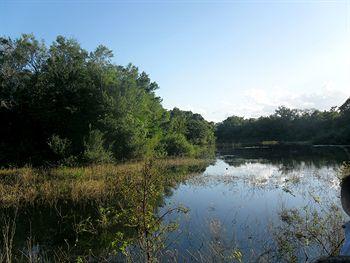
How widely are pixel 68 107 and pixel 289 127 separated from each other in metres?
82.4

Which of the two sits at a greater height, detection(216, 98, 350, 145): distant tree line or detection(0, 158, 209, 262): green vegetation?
detection(216, 98, 350, 145): distant tree line

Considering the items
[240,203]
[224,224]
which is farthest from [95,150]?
[224,224]

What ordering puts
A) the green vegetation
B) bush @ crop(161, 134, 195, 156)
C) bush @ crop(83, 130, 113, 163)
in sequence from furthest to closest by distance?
1. bush @ crop(161, 134, 195, 156)
2. bush @ crop(83, 130, 113, 163)
3. the green vegetation

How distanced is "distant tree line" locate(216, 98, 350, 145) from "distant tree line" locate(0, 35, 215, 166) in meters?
55.8

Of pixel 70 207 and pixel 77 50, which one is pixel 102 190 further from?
pixel 77 50

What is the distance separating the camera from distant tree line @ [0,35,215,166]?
29156mm

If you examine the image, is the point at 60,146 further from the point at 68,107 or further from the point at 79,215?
the point at 79,215

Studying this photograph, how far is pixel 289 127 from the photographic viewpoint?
102m

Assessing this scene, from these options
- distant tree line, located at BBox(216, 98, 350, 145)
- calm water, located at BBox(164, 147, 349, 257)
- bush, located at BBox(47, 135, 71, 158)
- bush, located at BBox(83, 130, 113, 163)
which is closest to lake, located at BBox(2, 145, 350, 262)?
calm water, located at BBox(164, 147, 349, 257)

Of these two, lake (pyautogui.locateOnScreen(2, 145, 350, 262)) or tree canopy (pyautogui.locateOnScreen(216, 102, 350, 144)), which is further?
tree canopy (pyautogui.locateOnScreen(216, 102, 350, 144))

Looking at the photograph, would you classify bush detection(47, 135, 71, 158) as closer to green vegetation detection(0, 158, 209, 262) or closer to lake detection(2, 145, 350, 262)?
green vegetation detection(0, 158, 209, 262)

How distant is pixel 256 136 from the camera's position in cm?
10894

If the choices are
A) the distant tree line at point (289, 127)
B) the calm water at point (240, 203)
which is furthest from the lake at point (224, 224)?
the distant tree line at point (289, 127)

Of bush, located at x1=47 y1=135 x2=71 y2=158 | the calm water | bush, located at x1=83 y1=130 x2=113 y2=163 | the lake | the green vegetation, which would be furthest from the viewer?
bush, located at x1=47 y1=135 x2=71 y2=158
